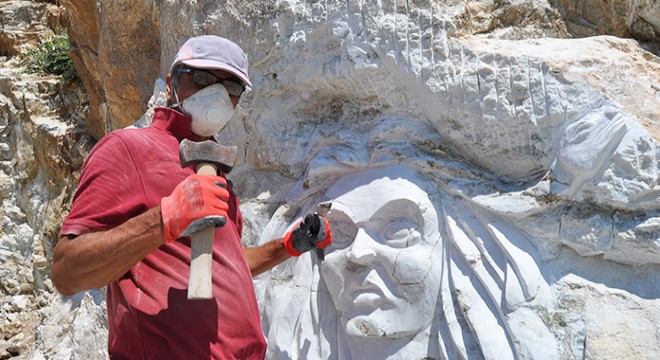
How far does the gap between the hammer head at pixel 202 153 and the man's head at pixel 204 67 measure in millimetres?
180

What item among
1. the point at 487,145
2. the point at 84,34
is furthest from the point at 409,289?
the point at 84,34

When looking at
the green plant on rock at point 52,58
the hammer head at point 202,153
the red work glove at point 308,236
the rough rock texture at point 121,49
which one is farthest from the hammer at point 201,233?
the green plant on rock at point 52,58

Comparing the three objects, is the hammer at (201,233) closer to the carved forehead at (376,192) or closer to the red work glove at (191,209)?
the red work glove at (191,209)

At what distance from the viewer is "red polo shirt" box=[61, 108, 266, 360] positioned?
6.61 ft

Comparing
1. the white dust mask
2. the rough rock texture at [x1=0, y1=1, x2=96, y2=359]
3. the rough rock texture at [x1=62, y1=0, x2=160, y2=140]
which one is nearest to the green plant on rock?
the rough rock texture at [x1=0, y1=1, x2=96, y2=359]

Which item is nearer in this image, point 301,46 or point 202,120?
point 202,120

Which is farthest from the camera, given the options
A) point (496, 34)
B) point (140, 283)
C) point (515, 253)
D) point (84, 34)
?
point (84, 34)

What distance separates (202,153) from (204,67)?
24 centimetres

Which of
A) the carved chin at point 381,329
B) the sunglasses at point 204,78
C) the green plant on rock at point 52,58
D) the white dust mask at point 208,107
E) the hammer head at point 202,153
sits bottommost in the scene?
the green plant on rock at point 52,58

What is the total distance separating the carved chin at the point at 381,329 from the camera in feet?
7.93

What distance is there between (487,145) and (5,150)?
320 cm

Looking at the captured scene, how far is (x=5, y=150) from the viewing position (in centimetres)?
475

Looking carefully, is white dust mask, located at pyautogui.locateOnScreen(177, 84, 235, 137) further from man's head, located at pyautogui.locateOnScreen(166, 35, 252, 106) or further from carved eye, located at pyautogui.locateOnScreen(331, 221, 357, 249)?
carved eye, located at pyautogui.locateOnScreen(331, 221, 357, 249)

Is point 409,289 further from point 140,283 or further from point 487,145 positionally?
point 140,283
